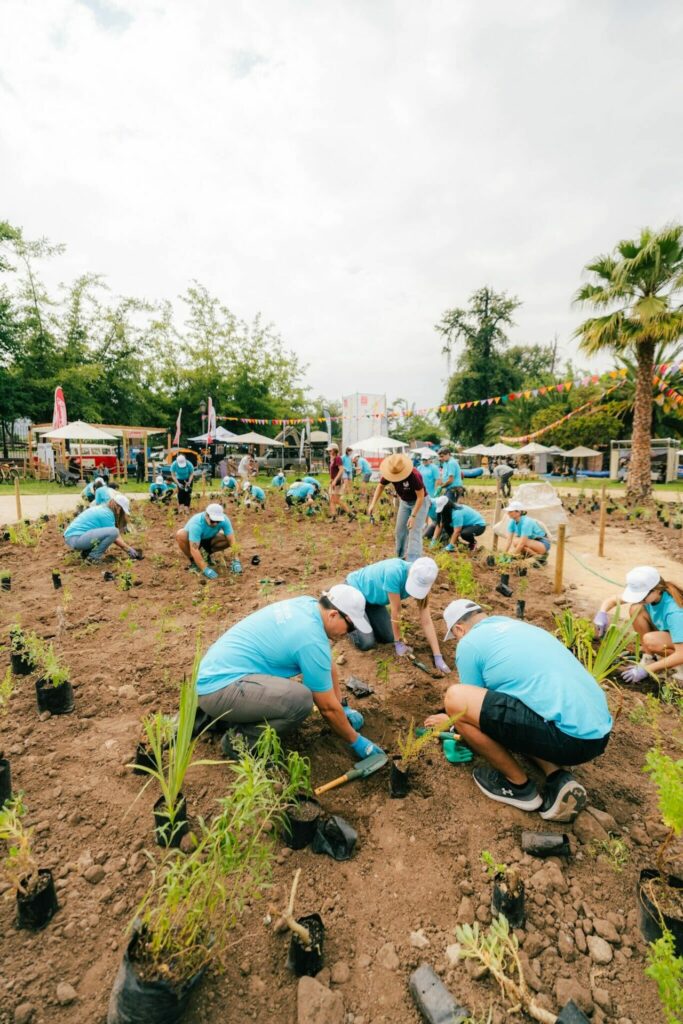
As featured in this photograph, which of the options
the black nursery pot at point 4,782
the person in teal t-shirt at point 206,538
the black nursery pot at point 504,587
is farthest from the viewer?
the person in teal t-shirt at point 206,538

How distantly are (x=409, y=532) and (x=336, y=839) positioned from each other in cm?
392

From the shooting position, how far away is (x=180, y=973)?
151 cm

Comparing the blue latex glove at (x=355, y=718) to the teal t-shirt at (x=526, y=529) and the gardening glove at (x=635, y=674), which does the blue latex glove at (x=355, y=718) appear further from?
the teal t-shirt at (x=526, y=529)

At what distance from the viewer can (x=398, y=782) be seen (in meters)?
2.42

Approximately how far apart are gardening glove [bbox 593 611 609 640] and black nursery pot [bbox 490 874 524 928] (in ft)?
8.49

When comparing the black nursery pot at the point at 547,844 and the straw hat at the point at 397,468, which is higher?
the straw hat at the point at 397,468

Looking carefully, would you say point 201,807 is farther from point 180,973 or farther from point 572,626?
point 572,626

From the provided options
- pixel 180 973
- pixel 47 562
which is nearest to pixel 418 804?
pixel 180 973

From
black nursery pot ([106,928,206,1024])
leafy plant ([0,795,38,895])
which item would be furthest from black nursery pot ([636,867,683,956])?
leafy plant ([0,795,38,895])

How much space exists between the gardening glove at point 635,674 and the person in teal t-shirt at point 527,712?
138 centimetres

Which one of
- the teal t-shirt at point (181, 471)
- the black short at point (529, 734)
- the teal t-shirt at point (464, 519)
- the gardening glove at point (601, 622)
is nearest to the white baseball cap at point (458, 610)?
the black short at point (529, 734)

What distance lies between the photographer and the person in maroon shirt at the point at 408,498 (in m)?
5.52

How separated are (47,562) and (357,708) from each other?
5210 millimetres

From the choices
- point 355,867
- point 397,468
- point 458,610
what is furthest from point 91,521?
point 355,867
